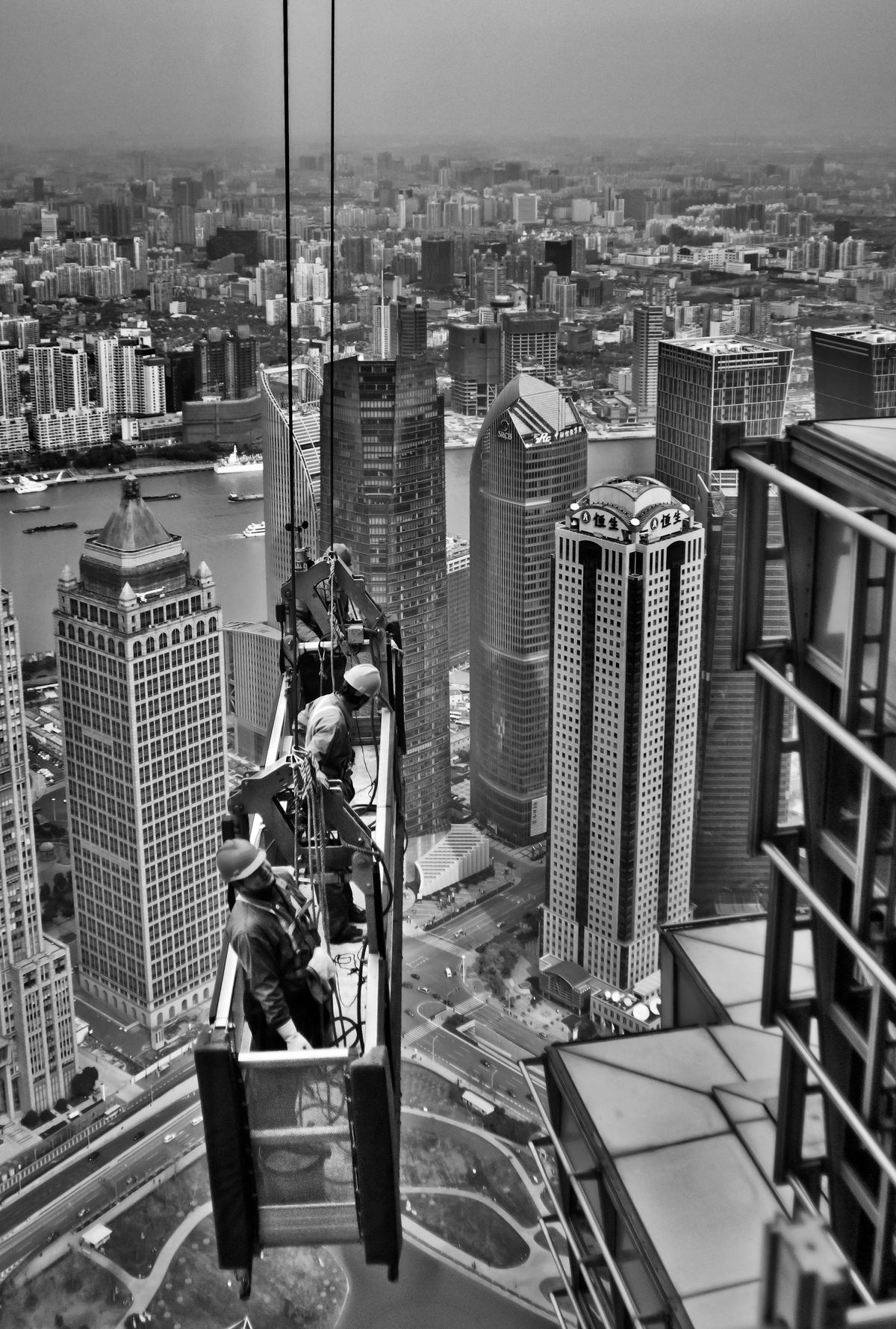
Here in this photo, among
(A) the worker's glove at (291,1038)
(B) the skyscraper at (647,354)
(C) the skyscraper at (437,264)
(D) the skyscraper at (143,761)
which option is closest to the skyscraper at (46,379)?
(D) the skyscraper at (143,761)

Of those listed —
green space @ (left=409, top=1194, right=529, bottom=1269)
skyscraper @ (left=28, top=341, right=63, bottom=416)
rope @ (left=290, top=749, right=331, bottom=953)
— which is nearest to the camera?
rope @ (left=290, top=749, right=331, bottom=953)

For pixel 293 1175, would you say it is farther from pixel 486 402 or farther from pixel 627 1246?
pixel 486 402

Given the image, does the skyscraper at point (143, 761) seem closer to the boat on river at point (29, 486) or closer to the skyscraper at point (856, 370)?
the boat on river at point (29, 486)

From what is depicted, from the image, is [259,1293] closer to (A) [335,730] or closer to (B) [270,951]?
(A) [335,730]

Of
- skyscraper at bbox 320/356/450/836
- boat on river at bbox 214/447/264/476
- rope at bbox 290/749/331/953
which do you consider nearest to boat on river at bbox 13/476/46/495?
boat on river at bbox 214/447/264/476

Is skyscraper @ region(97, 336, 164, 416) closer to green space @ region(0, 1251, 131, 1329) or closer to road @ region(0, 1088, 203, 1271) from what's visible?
road @ region(0, 1088, 203, 1271)
